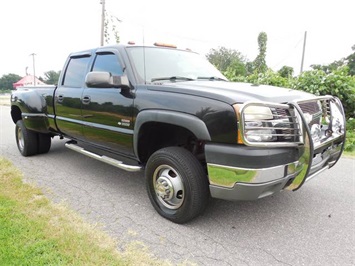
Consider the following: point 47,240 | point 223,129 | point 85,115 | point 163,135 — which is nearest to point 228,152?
point 223,129

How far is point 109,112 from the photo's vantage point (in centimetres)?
351

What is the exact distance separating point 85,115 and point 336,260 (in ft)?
10.8

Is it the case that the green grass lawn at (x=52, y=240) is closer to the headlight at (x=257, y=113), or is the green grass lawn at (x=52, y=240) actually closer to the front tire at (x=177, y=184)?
the front tire at (x=177, y=184)

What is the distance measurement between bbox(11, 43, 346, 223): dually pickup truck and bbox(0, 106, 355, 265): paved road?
29cm

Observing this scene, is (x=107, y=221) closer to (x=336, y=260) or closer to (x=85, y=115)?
(x=85, y=115)

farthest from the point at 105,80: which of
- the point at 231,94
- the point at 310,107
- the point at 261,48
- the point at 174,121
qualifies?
the point at 261,48

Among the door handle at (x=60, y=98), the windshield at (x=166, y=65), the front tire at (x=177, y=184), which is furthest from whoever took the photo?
the door handle at (x=60, y=98)

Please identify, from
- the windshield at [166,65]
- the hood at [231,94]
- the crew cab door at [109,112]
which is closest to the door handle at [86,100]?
the crew cab door at [109,112]

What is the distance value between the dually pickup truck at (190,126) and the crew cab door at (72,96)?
0.02 m

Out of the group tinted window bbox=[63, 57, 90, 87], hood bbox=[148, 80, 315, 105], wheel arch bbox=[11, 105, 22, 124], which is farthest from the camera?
wheel arch bbox=[11, 105, 22, 124]

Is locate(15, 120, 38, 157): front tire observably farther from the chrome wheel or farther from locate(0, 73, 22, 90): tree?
locate(0, 73, 22, 90): tree

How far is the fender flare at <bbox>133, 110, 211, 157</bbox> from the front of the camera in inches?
101

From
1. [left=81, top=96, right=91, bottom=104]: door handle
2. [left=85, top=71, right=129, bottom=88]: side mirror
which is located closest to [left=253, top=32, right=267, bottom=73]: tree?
[left=81, top=96, right=91, bottom=104]: door handle

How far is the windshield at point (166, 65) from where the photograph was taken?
3.43m
